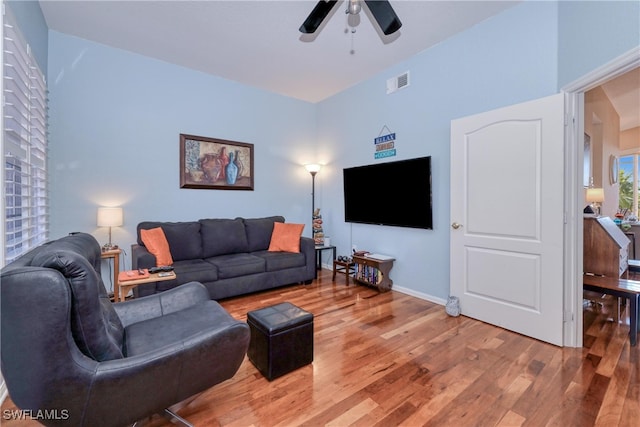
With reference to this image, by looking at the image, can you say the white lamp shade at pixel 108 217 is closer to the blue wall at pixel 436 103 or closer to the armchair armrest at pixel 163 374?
the armchair armrest at pixel 163 374

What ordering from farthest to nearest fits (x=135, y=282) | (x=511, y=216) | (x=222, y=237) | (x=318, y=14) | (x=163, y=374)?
(x=222, y=237)
(x=511, y=216)
(x=135, y=282)
(x=318, y=14)
(x=163, y=374)

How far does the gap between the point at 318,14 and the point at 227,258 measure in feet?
9.12

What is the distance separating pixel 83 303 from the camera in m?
1.11

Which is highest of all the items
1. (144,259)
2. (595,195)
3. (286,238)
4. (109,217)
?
(595,195)

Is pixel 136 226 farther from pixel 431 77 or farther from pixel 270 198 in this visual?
pixel 431 77

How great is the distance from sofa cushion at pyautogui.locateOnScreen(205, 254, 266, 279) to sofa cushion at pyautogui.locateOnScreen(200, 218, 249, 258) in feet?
0.45

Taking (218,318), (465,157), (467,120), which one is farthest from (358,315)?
(467,120)

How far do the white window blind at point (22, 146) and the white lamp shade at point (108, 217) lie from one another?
44cm

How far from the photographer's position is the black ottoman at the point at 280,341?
1.87 metres

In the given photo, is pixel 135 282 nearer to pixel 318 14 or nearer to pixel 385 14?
pixel 318 14

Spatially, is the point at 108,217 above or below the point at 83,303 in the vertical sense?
above

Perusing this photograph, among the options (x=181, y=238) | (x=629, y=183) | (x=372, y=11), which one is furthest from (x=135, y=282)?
(x=629, y=183)

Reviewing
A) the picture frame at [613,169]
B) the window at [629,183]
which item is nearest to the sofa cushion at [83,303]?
the picture frame at [613,169]

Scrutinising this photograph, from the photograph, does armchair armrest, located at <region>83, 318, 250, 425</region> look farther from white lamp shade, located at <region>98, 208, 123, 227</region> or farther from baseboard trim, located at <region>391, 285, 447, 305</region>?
baseboard trim, located at <region>391, 285, 447, 305</region>
